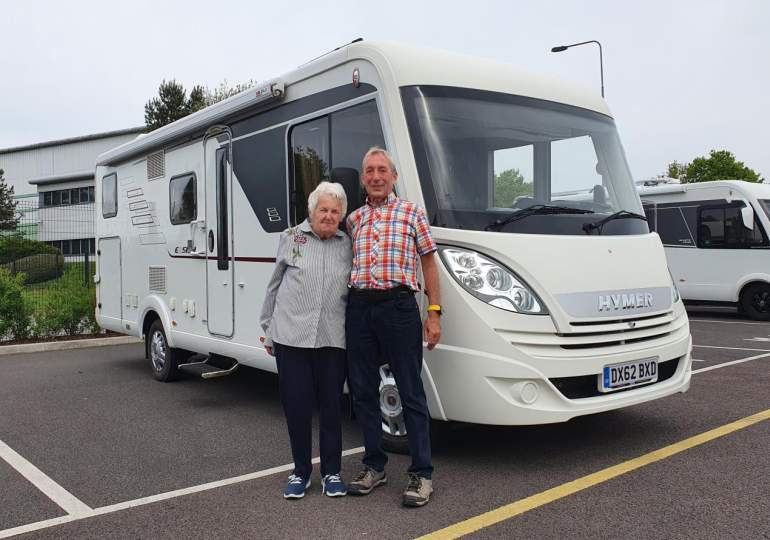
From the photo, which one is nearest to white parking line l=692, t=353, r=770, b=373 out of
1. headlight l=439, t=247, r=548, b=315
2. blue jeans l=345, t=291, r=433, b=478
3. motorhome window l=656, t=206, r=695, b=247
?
headlight l=439, t=247, r=548, b=315

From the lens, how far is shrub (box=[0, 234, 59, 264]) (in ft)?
53.3

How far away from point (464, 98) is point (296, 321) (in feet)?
6.02

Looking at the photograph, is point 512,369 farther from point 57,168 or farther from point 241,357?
point 57,168

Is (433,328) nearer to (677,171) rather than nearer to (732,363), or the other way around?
(732,363)

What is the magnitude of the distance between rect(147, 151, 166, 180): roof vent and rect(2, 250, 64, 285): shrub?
499cm

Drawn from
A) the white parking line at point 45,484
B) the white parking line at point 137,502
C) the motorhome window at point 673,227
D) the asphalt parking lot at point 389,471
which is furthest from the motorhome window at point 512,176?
the motorhome window at point 673,227

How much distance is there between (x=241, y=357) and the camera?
20.4ft

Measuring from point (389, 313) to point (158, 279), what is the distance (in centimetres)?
451

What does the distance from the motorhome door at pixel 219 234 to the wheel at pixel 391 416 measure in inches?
82.9

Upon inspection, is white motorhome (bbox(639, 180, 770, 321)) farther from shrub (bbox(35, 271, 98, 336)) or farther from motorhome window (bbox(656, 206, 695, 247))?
shrub (bbox(35, 271, 98, 336))

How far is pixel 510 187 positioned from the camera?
15.8ft

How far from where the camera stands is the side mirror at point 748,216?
45.3 feet

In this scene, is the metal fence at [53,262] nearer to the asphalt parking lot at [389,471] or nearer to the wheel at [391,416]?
the asphalt parking lot at [389,471]

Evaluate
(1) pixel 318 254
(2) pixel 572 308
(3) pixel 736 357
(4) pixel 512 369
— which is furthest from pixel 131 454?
(3) pixel 736 357
